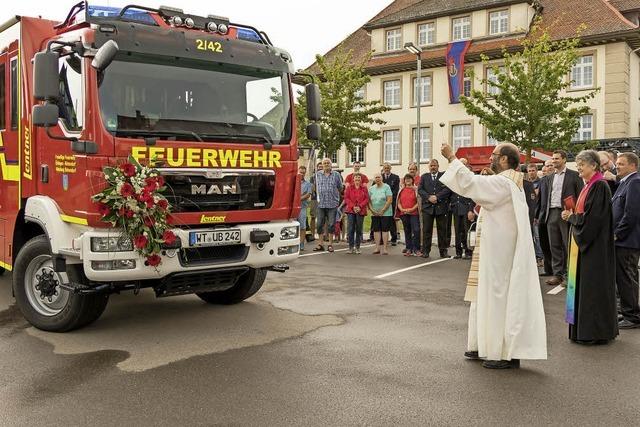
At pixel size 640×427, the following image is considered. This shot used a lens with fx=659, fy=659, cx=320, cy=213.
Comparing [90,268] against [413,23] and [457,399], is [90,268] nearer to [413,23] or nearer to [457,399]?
[457,399]

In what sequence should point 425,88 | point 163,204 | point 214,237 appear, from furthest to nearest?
point 425,88
point 214,237
point 163,204

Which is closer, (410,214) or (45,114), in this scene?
(45,114)

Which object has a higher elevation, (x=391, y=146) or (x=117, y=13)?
(x=391, y=146)

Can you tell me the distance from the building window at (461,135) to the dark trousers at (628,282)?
1289 inches

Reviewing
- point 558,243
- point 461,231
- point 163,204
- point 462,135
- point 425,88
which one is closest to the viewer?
point 163,204

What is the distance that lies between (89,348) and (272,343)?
5.22 ft

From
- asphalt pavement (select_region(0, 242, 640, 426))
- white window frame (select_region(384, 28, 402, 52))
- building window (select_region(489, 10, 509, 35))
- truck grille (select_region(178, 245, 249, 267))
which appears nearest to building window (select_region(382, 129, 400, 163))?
white window frame (select_region(384, 28, 402, 52))

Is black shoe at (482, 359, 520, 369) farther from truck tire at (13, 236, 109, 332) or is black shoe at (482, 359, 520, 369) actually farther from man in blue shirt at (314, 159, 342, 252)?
man in blue shirt at (314, 159, 342, 252)

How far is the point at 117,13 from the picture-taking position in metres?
6.17

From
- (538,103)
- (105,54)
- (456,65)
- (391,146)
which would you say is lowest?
(105,54)

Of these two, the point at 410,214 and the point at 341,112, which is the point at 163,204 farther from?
the point at 341,112

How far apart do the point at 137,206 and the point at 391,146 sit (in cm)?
3740

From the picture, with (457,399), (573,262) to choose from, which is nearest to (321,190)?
(573,262)

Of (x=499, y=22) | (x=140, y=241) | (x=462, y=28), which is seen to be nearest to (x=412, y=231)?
(x=140, y=241)
